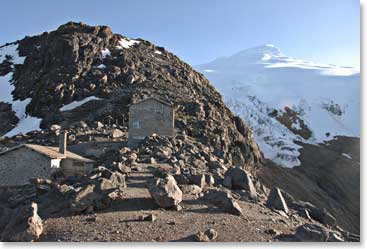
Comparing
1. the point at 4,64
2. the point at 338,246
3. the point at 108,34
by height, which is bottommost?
the point at 338,246

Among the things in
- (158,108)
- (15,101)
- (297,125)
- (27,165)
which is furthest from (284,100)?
(27,165)

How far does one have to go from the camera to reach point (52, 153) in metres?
18.6

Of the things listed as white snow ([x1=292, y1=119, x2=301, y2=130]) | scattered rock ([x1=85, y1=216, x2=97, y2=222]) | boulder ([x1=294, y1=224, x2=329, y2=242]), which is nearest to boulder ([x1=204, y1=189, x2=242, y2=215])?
boulder ([x1=294, y1=224, x2=329, y2=242])

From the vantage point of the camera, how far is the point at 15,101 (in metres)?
47.9

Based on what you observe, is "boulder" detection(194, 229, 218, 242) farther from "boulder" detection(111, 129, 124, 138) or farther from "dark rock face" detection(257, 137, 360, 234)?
"boulder" detection(111, 129, 124, 138)

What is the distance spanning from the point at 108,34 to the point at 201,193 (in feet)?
153

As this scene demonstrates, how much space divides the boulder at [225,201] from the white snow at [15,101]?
32951 mm

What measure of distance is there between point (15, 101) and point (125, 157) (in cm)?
3556

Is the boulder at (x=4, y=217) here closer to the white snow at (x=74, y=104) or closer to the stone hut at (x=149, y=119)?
the stone hut at (x=149, y=119)

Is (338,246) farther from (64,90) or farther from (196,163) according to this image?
(64,90)

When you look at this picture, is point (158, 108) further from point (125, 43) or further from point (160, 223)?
point (125, 43)

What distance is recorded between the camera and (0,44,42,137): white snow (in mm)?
41500

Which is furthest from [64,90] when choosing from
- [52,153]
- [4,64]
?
[52,153]

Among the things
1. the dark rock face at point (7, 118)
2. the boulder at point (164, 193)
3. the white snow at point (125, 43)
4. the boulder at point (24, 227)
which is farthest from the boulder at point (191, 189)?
the white snow at point (125, 43)
